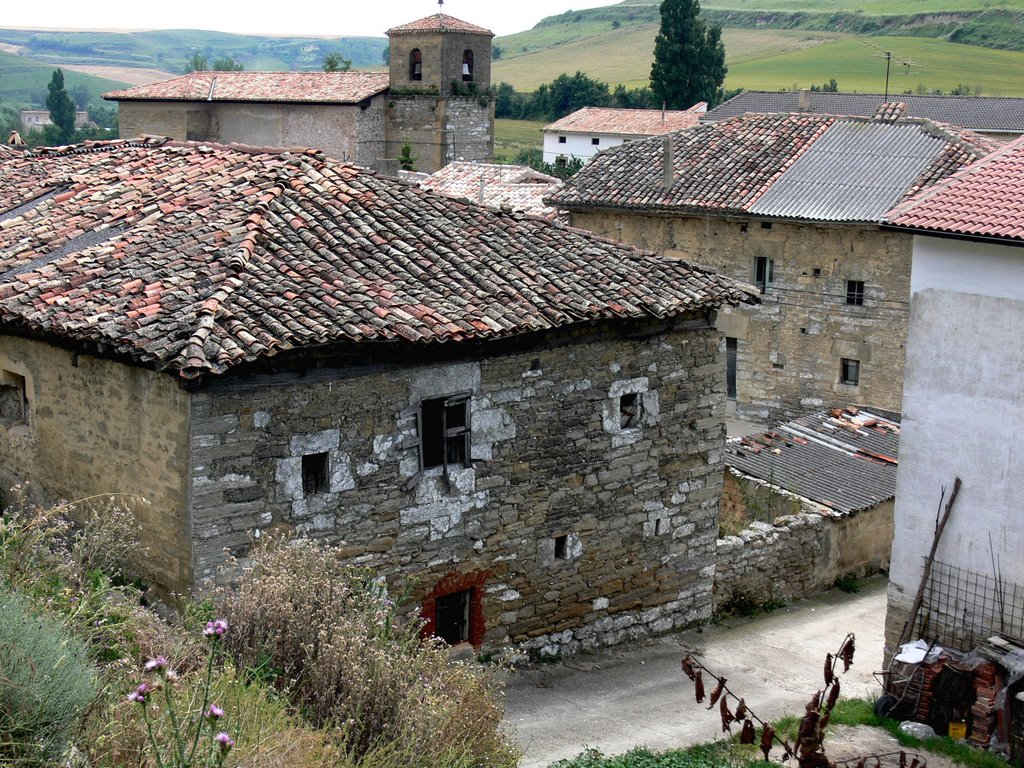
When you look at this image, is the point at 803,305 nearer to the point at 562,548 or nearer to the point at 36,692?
the point at 562,548

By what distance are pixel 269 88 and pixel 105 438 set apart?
4139cm

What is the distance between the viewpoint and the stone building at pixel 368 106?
48.9 metres

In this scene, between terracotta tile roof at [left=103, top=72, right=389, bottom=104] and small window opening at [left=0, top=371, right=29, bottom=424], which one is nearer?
small window opening at [left=0, top=371, right=29, bottom=424]

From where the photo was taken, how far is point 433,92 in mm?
50688

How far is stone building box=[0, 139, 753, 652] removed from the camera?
9.71m

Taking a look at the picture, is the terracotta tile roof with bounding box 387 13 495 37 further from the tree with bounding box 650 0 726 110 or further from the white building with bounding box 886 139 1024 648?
the white building with bounding box 886 139 1024 648

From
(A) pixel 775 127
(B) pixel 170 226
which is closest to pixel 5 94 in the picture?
(A) pixel 775 127

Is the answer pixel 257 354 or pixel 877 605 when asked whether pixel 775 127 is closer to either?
pixel 877 605

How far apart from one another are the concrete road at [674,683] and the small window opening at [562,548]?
1.07 metres

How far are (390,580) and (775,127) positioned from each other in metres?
17.3

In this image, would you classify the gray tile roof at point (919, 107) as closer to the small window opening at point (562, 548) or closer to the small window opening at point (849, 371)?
the small window opening at point (849, 371)

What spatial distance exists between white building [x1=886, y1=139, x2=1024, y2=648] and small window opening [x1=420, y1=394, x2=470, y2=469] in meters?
4.13

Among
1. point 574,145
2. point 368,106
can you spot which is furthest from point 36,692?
point 574,145

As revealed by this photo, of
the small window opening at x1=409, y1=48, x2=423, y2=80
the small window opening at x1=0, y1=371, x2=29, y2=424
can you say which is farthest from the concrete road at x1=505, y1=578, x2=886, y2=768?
the small window opening at x1=409, y1=48, x2=423, y2=80
